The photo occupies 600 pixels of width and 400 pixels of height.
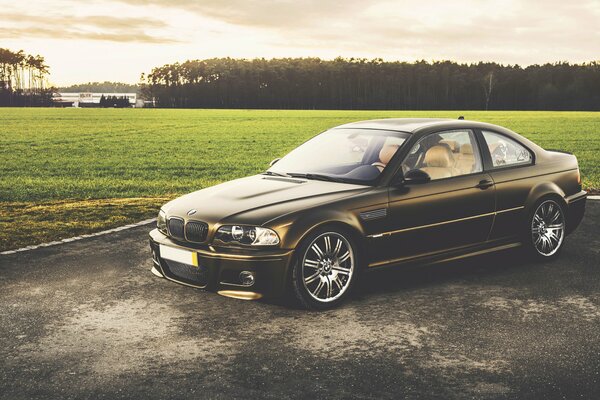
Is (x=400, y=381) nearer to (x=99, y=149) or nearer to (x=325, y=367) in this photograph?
(x=325, y=367)

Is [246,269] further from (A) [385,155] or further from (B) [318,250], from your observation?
(A) [385,155]

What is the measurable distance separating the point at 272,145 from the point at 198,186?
16.6 m

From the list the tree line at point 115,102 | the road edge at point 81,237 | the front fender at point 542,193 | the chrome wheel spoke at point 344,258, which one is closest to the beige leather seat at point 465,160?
the front fender at point 542,193

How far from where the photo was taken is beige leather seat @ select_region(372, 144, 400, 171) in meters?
6.27

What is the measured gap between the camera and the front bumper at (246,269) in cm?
529

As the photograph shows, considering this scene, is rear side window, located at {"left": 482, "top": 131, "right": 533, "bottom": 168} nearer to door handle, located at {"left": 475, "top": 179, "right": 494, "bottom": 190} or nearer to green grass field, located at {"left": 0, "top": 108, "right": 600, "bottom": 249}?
door handle, located at {"left": 475, "top": 179, "right": 494, "bottom": 190}

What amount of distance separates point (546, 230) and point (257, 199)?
128 inches

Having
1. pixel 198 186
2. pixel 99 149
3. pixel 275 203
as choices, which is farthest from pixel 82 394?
pixel 99 149

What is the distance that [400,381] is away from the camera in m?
4.11

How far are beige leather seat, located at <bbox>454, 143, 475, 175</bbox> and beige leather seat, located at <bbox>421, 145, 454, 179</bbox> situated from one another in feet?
0.26

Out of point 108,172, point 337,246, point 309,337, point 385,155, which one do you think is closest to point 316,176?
point 385,155

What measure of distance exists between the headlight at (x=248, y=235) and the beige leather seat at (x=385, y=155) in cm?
138

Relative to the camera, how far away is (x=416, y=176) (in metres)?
6.05

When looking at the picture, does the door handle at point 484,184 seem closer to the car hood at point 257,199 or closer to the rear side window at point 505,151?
the rear side window at point 505,151
